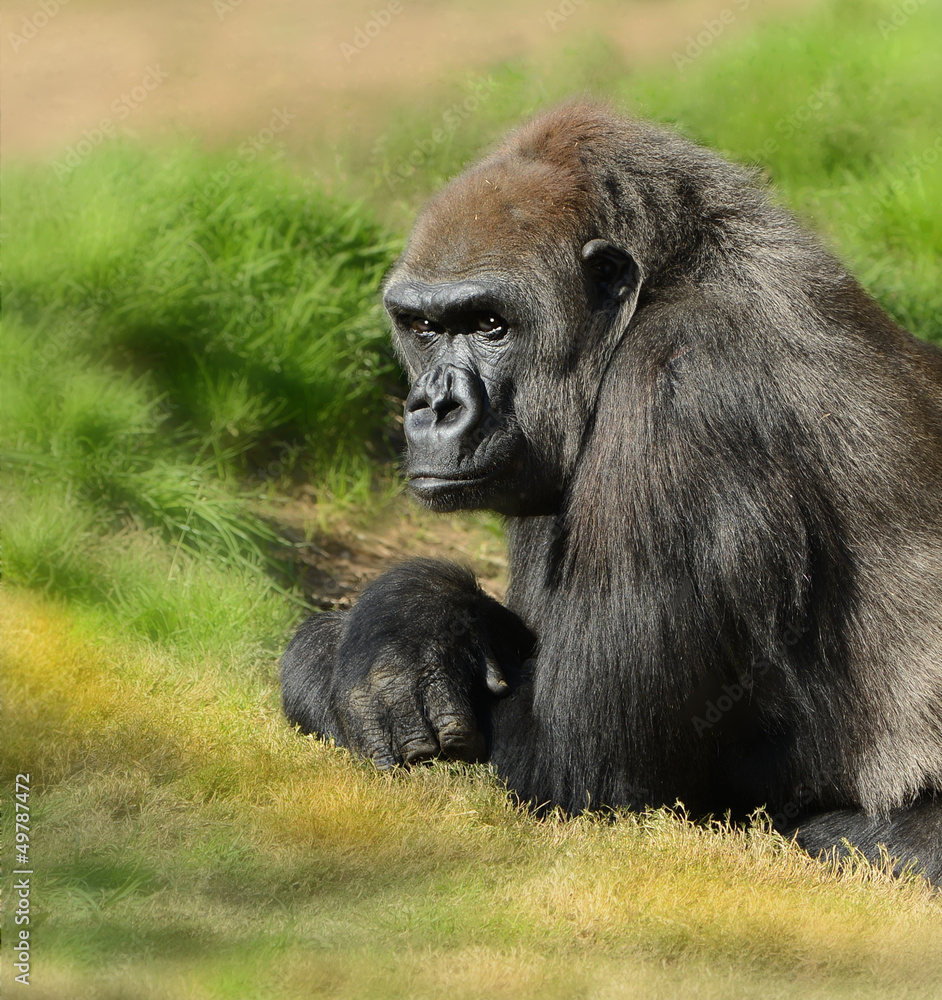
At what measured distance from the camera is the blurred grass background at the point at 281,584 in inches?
142

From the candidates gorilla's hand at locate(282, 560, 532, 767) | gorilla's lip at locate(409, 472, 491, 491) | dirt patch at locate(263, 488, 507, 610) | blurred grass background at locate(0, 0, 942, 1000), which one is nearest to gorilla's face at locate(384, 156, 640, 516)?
gorilla's lip at locate(409, 472, 491, 491)

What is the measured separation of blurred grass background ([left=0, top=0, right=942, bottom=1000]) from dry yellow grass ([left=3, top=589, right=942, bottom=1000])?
0.04ft

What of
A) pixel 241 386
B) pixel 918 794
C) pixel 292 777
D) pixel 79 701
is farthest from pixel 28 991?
pixel 241 386

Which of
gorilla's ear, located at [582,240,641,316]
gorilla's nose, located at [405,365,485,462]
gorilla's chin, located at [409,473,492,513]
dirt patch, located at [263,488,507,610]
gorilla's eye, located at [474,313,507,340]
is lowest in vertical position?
dirt patch, located at [263,488,507,610]

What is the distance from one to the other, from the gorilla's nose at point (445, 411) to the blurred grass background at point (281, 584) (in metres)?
1.24

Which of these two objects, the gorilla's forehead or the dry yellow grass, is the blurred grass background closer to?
the dry yellow grass

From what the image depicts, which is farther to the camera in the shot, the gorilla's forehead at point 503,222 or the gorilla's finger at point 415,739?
the gorilla's finger at point 415,739

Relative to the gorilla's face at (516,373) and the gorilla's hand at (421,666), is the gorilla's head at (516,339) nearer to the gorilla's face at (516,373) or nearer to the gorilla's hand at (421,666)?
the gorilla's face at (516,373)

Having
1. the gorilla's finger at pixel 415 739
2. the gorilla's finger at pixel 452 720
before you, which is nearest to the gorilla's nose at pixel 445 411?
the gorilla's finger at pixel 452 720

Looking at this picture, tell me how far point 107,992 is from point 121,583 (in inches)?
146

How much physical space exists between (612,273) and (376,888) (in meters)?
2.38

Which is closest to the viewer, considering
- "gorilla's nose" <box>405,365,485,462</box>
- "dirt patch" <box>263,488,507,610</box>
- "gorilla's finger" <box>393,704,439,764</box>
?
"gorilla's nose" <box>405,365,485,462</box>

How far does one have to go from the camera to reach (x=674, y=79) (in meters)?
12.8

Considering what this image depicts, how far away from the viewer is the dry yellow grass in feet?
11.3
